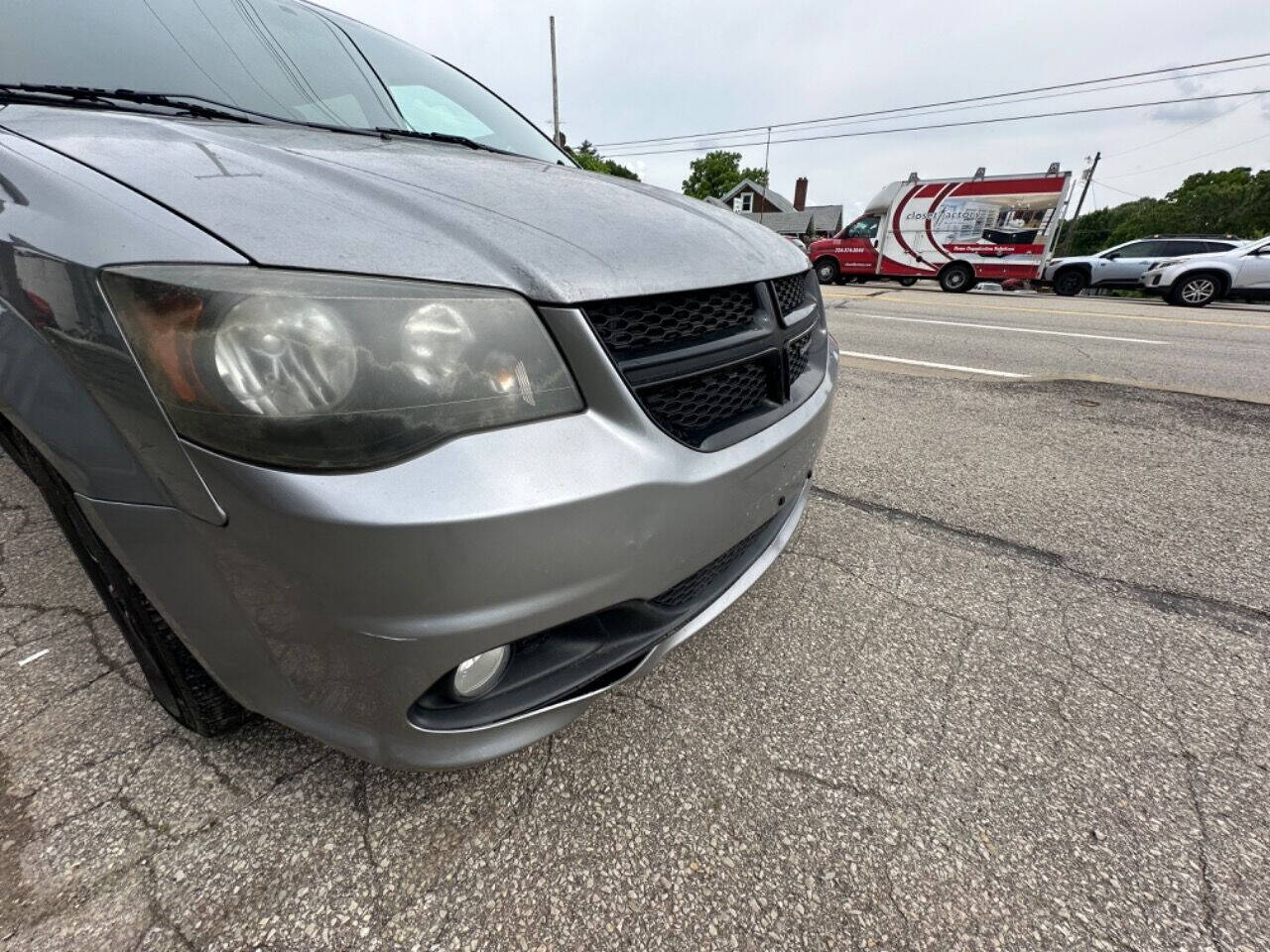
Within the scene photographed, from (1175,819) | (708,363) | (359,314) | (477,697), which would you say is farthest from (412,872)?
(1175,819)

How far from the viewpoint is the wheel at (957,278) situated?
52.0 feet

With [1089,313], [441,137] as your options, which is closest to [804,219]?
[1089,313]

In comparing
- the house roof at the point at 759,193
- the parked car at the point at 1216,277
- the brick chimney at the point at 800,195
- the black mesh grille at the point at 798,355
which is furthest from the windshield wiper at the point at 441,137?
the brick chimney at the point at 800,195

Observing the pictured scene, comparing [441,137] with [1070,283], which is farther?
[1070,283]

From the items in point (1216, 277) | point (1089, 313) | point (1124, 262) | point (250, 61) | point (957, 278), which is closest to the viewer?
point (250, 61)

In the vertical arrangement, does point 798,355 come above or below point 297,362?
below

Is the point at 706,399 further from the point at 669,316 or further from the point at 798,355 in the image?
the point at 798,355

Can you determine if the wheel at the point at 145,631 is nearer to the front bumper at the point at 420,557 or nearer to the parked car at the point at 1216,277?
the front bumper at the point at 420,557

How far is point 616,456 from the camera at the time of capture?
3.25ft

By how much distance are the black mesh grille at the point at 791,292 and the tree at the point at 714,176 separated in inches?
2098

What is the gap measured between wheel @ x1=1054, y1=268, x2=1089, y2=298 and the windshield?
18188 mm

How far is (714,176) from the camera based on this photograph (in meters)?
50.6

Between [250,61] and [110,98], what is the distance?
19.1 inches

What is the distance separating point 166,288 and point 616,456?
2.23 feet
